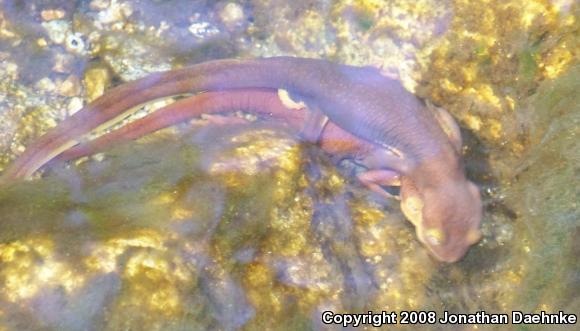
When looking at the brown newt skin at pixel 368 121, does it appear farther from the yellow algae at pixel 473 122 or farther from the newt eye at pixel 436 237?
the yellow algae at pixel 473 122

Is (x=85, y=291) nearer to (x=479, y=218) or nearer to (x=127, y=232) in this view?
(x=127, y=232)

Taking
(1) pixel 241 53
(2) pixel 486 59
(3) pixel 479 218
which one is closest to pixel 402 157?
(3) pixel 479 218

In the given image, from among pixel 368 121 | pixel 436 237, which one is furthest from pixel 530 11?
pixel 436 237

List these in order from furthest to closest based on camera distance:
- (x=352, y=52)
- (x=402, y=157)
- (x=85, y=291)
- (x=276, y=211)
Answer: (x=352, y=52)
(x=402, y=157)
(x=276, y=211)
(x=85, y=291)

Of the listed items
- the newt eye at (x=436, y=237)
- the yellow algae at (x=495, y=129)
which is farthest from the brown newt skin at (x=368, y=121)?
the yellow algae at (x=495, y=129)
